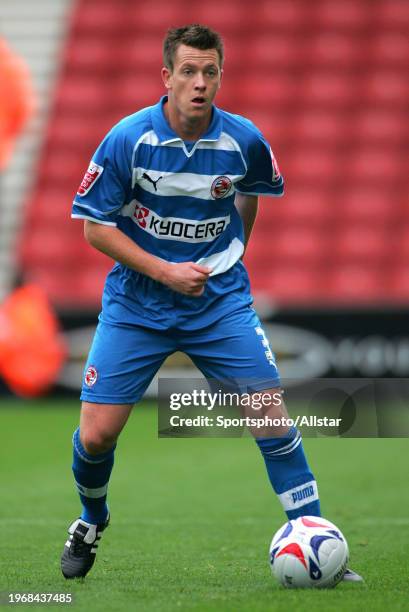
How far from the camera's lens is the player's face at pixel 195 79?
4.19 meters

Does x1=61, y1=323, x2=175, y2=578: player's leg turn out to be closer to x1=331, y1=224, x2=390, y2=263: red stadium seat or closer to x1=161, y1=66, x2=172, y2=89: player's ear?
x1=161, y1=66, x2=172, y2=89: player's ear

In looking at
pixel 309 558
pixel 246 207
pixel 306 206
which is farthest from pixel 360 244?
pixel 309 558

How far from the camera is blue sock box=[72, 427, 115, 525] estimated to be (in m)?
4.45

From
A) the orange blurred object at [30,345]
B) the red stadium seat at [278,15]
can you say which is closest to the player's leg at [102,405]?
the orange blurred object at [30,345]

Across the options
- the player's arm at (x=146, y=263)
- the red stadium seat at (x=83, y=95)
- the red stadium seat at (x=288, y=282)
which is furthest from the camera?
the red stadium seat at (x=83, y=95)

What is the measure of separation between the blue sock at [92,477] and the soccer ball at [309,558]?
0.74 metres

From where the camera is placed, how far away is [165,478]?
25.8 feet

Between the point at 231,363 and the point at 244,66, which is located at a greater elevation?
the point at 231,363

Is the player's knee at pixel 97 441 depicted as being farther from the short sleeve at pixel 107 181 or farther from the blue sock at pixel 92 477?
the short sleeve at pixel 107 181

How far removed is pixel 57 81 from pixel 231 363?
13.6 metres

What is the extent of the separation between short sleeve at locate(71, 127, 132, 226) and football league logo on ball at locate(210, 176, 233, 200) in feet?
1.04

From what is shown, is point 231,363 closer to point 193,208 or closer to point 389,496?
point 193,208

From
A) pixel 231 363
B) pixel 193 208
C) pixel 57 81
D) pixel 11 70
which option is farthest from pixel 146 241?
pixel 57 81

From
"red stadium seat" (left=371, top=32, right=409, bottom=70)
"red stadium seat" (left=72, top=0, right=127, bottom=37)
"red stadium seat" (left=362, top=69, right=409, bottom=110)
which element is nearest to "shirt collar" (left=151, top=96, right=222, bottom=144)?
"red stadium seat" (left=362, top=69, right=409, bottom=110)
